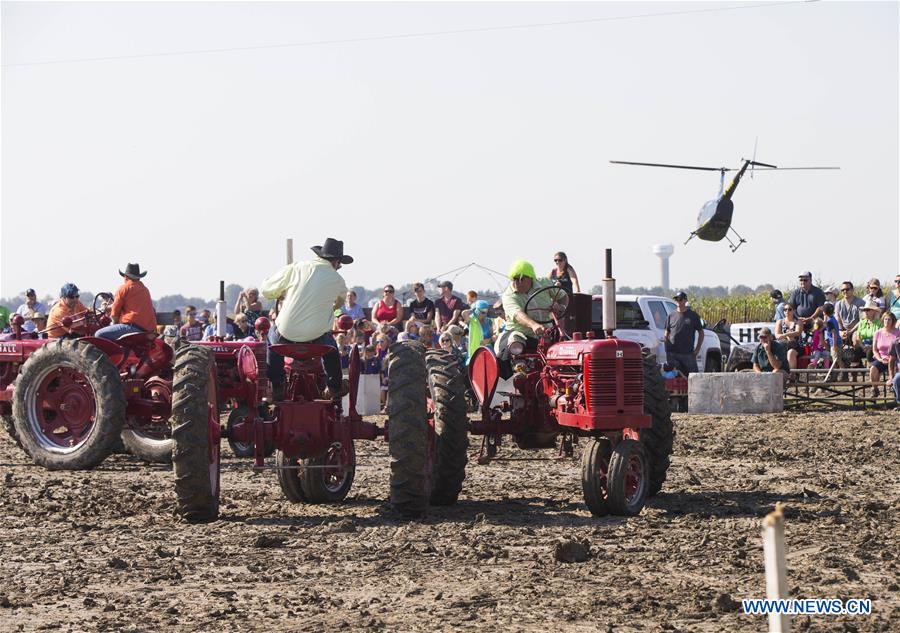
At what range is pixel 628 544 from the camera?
8.58 m

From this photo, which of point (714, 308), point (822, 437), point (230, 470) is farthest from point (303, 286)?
point (714, 308)

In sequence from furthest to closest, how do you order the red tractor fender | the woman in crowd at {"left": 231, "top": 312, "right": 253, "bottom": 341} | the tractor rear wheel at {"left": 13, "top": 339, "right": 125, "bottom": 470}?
the woman in crowd at {"left": 231, "top": 312, "right": 253, "bottom": 341} → the tractor rear wheel at {"left": 13, "top": 339, "right": 125, "bottom": 470} → the red tractor fender

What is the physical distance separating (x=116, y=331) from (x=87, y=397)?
807mm

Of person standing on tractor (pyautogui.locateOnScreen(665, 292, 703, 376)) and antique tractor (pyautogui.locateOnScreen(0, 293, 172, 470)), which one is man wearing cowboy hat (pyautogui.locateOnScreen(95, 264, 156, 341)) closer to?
antique tractor (pyautogui.locateOnScreen(0, 293, 172, 470))

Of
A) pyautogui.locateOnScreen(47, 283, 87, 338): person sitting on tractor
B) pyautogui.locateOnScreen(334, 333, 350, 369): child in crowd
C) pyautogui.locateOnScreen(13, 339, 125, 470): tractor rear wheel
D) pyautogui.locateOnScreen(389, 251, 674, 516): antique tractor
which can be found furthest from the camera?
pyautogui.locateOnScreen(334, 333, 350, 369): child in crowd

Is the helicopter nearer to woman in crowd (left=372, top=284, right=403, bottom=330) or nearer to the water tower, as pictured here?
woman in crowd (left=372, top=284, right=403, bottom=330)

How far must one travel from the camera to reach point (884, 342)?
2091 cm

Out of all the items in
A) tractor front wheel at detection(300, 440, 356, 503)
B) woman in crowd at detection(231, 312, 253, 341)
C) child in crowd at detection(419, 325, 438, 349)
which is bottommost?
tractor front wheel at detection(300, 440, 356, 503)

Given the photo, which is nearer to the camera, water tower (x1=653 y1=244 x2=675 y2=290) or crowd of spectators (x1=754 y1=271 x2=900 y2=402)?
crowd of spectators (x1=754 y1=271 x2=900 y2=402)

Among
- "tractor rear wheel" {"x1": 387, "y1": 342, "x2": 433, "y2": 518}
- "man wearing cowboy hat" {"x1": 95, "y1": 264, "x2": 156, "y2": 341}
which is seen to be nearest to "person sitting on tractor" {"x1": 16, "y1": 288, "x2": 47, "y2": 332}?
"man wearing cowboy hat" {"x1": 95, "y1": 264, "x2": 156, "y2": 341}

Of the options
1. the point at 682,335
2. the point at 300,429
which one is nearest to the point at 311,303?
the point at 300,429

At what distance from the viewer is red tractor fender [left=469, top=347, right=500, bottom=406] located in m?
11.2

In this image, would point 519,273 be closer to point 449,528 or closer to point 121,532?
point 449,528

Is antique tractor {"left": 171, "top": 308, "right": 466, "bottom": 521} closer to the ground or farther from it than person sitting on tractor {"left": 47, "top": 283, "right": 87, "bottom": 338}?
closer to the ground
